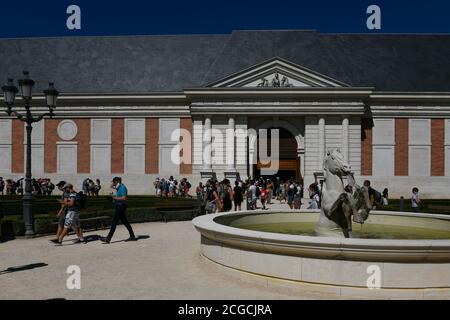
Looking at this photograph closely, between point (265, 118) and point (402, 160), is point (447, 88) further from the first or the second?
point (265, 118)

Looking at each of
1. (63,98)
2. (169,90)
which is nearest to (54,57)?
(63,98)

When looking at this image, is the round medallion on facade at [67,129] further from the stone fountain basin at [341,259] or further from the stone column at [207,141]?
the stone fountain basin at [341,259]

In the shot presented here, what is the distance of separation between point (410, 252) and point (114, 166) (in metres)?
29.9

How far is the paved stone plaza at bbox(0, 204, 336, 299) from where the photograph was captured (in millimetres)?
6789

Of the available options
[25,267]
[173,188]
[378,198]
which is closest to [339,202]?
[25,267]

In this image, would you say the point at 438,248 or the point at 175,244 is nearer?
the point at 438,248

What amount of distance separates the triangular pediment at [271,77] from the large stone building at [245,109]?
7 centimetres

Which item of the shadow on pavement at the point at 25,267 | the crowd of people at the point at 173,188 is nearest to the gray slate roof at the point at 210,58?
the crowd of people at the point at 173,188

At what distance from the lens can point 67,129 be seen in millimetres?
34000

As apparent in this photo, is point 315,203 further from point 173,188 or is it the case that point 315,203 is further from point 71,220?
A: point 173,188

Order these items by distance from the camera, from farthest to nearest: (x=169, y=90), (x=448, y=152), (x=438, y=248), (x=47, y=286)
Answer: (x=169, y=90) < (x=448, y=152) < (x=47, y=286) < (x=438, y=248)

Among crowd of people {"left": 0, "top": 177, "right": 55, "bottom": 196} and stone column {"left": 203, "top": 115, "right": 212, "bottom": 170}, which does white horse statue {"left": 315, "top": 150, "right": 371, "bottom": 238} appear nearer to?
stone column {"left": 203, "top": 115, "right": 212, "bottom": 170}

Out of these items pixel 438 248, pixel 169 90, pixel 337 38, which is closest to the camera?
pixel 438 248

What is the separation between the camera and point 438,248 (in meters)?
6.27
